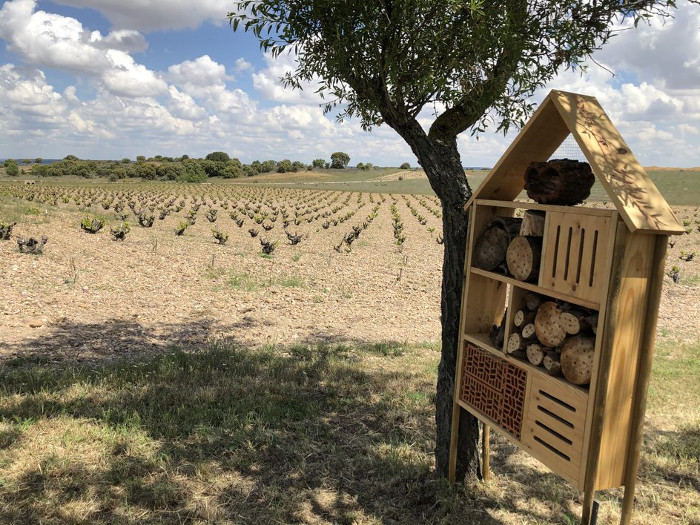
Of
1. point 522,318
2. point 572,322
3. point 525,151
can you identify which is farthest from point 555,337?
point 525,151

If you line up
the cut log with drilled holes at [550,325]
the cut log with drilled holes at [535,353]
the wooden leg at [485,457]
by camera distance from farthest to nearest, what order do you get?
the wooden leg at [485,457], the cut log with drilled holes at [535,353], the cut log with drilled holes at [550,325]

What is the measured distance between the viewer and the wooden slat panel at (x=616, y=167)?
2.67m

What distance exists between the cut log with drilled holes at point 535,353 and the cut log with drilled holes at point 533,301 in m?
0.25

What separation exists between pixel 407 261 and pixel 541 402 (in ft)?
46.1

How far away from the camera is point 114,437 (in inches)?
178

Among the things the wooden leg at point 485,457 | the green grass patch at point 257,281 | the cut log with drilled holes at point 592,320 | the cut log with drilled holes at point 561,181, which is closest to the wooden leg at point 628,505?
the cut log with drilled holes at point 592,320

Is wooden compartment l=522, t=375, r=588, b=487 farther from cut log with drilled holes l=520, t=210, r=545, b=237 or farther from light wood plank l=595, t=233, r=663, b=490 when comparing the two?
cut log with drilled holes l=520, t=210, r=545, b=237

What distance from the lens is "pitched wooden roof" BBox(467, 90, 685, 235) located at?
2.70 meters

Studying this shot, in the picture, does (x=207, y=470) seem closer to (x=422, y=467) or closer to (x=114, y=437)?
(x=114, y=437)

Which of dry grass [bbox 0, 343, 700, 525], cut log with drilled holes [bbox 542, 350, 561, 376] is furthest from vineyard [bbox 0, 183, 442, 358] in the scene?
cut log with drilled holes [bbox 542, 350, 561, 376]

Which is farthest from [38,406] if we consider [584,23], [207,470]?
[584,23]

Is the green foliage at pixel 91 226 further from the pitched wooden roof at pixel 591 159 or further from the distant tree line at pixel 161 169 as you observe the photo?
the distant tree line at pixel 161 169

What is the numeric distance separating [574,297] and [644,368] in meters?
0.56

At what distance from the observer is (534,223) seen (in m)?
3.33
